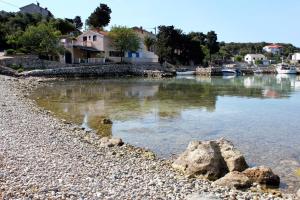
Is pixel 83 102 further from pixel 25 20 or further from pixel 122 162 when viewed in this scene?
pixel 25 20

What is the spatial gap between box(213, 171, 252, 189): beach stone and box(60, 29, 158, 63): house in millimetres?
69154

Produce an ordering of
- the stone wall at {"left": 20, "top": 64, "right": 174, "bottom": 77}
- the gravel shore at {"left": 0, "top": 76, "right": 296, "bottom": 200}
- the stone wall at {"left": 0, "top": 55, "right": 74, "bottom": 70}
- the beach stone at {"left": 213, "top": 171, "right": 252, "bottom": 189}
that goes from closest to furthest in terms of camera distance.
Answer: the gravel shore at {"left": 0, "top": 76, "right": 296, "bottom": 200} → the beach stone at {"left": 213, "top": 171, "right": 252, "bottom": 189} → the stone wall at {"left": 0, "top": 55, "right": 74, "bottom": 70} → the stone wall at {"left": 20, "top": 64, "right": 174, "bottom": 77}

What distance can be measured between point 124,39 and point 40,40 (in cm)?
2269

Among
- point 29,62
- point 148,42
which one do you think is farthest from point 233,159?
point 148,42

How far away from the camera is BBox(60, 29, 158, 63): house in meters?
80.1

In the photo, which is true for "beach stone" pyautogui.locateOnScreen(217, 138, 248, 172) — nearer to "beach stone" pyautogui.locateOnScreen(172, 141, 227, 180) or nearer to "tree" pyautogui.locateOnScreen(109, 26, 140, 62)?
"beach stone" pyautogui.locateOnScreen(172, 141, 227, 180)

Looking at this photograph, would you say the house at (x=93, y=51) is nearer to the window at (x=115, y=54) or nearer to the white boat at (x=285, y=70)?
the window at (x=115, y=54)

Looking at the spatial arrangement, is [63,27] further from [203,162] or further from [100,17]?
[203,162]

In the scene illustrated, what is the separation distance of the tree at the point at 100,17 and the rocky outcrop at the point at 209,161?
3814 inches

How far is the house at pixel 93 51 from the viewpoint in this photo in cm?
8011

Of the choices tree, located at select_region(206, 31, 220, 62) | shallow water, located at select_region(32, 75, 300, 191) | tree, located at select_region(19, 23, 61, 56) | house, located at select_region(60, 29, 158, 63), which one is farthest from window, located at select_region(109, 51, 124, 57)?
shallow water, located at select_region(32, 75, 300, 191)

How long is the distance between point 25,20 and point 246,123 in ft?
246

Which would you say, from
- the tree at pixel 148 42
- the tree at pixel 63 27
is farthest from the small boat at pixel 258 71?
the tree at pixel 63 27

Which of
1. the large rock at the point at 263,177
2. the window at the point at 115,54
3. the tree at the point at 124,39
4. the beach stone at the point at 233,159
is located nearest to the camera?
the large rock at the point at 263,177
